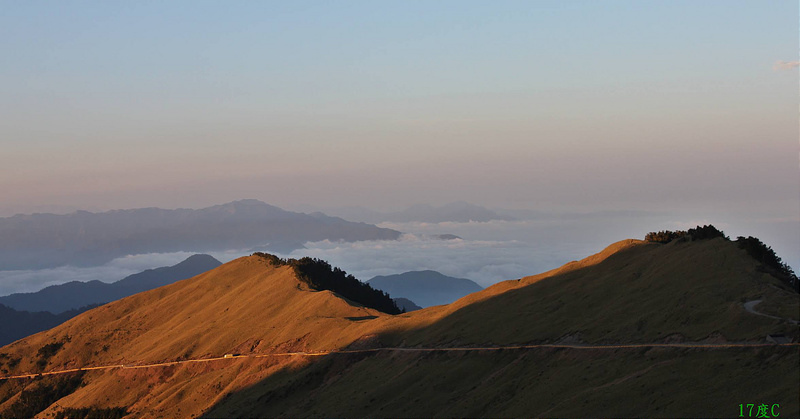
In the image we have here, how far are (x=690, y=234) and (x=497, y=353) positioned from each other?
24415 millimetres

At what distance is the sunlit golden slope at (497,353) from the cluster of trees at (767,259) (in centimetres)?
112

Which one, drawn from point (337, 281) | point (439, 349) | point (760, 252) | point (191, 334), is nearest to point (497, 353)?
point (439, 349)

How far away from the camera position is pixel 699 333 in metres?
55.1

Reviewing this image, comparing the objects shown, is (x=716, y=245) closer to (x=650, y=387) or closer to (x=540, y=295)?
(x=540, y=295)

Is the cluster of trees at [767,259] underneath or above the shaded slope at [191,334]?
above

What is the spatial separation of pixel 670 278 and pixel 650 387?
22922mm

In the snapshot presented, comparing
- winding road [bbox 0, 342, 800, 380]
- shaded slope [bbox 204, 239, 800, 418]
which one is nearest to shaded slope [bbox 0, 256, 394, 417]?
winding road [bbox 0, 342, 800, 380]

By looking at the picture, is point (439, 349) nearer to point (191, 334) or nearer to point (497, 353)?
point (497, 353)

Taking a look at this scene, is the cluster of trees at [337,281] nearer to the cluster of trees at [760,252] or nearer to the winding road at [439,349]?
the winding road at [439,349]

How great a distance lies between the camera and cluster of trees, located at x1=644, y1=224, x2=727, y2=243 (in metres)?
78.1

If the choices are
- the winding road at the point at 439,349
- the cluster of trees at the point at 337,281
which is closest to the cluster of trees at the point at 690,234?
the winding road at the point at 439,349

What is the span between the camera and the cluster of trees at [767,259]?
63566 mm

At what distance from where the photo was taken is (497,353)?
2835 inches

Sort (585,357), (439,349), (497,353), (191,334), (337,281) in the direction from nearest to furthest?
(585,357), (497,353), (439,349), (191,334), (337,281)
